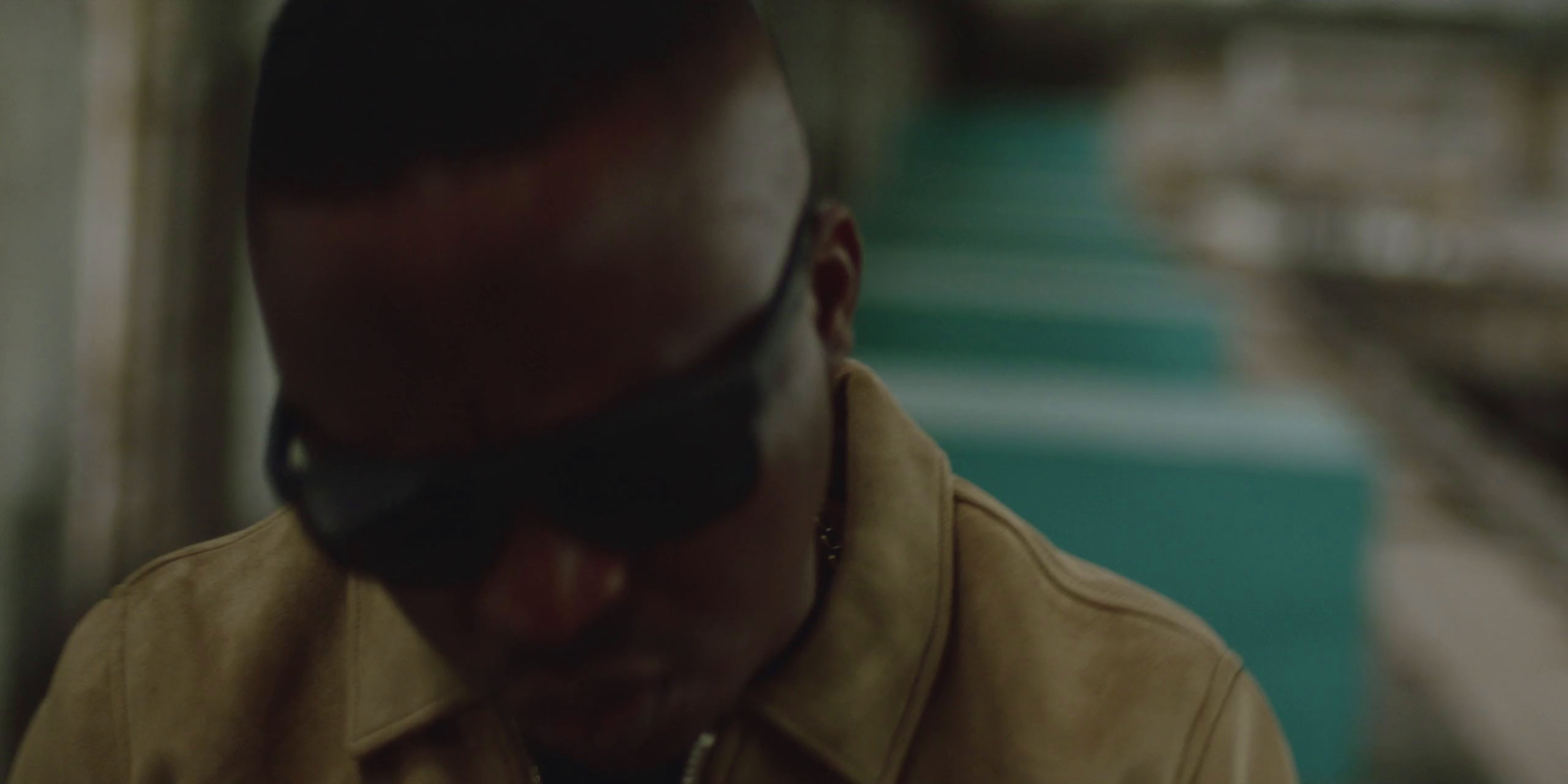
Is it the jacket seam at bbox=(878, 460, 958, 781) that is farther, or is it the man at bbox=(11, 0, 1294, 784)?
the jacket seam at bbox=(878, 460, 958, 781)

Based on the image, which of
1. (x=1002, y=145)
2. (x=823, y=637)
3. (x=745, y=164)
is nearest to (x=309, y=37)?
(x=745, y=164)

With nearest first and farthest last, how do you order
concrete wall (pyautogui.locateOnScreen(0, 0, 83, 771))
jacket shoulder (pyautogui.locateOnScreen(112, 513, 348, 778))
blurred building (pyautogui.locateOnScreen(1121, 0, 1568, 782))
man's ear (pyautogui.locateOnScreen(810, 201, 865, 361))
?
man's ear (pyautogui.locateOnScreen(810, 201, 865, 361)) < jacket shoulder (pyautogui.locateOnScreen(112, 513, 348, 778)) < concrete wall (pyautogui.locateOnScreen(0, 0, 83, 771)) < blurred building (pyautogui.locateOnScreen(1121, 0, 1568, 782))

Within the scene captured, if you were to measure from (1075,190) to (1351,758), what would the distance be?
22.8 feet

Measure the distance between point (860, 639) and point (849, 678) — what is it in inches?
1.0

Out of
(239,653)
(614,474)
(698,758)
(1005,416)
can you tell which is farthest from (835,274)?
(1005,416)

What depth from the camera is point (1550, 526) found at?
3900 millimetres

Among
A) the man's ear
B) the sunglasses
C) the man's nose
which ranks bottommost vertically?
the man's nose

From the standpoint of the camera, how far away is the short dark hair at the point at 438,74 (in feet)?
1.73

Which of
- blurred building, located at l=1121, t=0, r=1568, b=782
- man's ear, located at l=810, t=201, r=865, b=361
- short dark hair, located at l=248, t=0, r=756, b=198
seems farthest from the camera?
blurred building, located at l=1121, t=0, r=1568, b=782

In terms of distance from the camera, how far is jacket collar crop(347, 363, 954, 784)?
734 millimetres

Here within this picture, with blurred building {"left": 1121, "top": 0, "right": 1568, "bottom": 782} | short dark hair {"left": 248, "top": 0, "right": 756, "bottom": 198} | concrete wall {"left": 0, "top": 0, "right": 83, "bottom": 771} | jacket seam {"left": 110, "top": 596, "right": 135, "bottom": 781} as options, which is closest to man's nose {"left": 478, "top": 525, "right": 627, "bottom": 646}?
short dark hair {"left": 248, "top": 0, "right": 756, "bottom": 198}

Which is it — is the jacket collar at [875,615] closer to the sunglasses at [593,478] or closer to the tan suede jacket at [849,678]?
the tan suede jacket at [849,678]

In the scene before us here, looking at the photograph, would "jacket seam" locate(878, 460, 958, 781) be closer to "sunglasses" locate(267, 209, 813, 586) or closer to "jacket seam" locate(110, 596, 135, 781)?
"sunglasses" locate(267, 209, 813, 586)

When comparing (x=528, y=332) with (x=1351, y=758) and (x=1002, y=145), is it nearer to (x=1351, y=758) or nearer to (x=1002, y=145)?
(x=1351, y=758)
